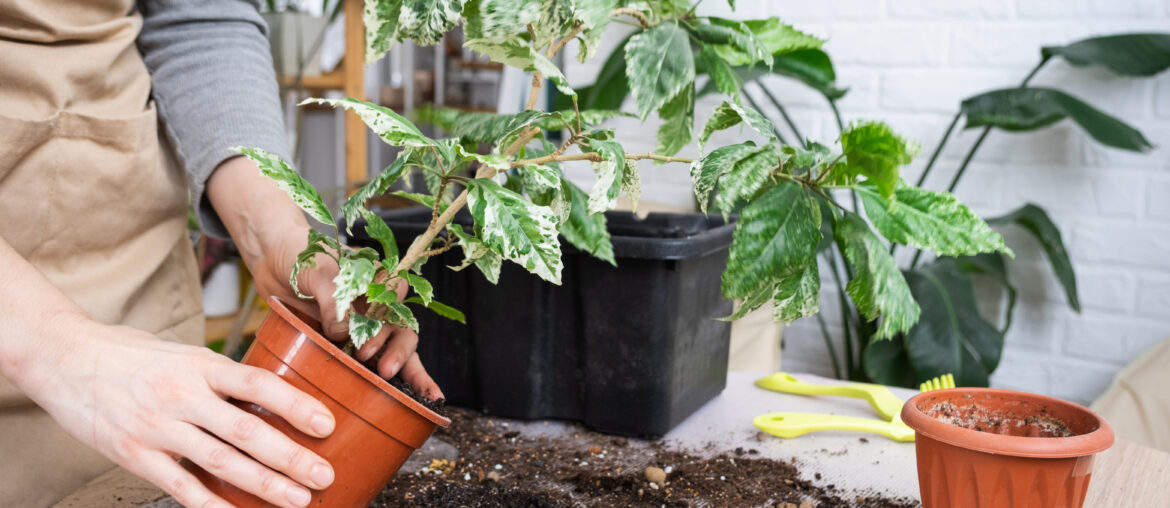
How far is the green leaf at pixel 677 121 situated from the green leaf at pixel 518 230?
0.24m

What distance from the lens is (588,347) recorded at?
957 mm

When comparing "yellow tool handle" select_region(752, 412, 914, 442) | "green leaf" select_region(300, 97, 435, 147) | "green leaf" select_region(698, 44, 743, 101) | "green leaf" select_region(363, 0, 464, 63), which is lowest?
"yellow tool handle" select_region(752, 412, 914, 442)

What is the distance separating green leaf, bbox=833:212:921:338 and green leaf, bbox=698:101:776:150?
10 centimetres

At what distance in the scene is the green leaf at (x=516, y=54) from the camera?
0.62 meters

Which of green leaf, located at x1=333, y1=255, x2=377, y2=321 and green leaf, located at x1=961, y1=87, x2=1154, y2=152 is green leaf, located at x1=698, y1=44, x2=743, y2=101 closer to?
green leaf, located at x1=333, y1=255, x2=377, y2=321

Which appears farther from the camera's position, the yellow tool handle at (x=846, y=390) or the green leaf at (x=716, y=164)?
the yellow tool handle at (x=846, y=390)

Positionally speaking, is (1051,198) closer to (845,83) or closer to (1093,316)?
(1093,316)

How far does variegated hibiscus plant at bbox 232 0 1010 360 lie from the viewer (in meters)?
0.59

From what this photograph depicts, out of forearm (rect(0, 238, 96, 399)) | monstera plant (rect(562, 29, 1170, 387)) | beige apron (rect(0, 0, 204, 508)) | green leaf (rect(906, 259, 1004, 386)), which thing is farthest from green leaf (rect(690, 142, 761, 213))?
green leaf (rect(906, 259, 1004, 386))

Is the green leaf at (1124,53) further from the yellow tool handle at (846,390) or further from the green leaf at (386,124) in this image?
the green leaf at (386,124)

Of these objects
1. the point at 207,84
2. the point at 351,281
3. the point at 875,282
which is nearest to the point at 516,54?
the point at 351,281

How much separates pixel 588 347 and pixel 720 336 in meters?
0.20

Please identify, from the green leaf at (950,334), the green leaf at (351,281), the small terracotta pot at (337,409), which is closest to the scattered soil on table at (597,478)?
the small terracotta pot at (337,409)

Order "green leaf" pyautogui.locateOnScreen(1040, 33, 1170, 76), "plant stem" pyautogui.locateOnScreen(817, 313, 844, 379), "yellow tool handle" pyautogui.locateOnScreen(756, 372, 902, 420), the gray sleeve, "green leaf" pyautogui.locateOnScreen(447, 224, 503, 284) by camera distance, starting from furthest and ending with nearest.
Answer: "plant stem" pyautogui.locateOnScreen(817, 313, 844, 379) → "green leaf" pyautogui.locateOnScreen(1040, 33, 1170, 76) → "yellow tool handle" pyautogui.locateOnScreen(756, 372, 902, 420) → the gray sleeve → "green leaf" pyautogui.locateOnScreen(447, 224, 503, 284)
